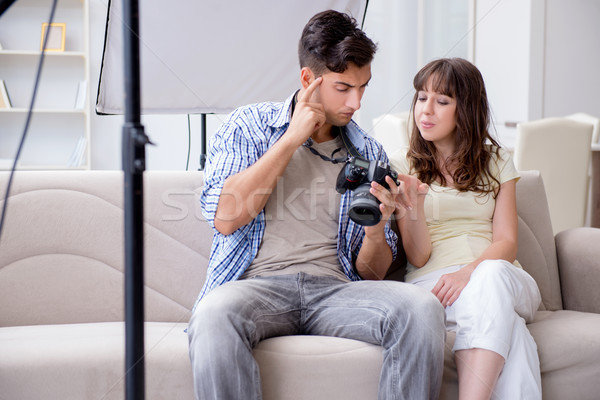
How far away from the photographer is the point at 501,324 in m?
1.17

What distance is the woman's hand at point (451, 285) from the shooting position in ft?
4.25

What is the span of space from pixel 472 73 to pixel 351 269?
57 cm

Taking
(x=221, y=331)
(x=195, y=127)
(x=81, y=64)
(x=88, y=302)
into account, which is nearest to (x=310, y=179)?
(x=221, y=331)

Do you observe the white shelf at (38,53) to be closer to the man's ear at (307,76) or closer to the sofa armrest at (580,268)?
the man's ear at (307,76)

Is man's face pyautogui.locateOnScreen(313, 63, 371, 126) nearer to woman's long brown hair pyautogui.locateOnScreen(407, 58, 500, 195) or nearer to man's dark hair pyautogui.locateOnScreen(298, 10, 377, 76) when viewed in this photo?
man's dark hair pyautogui.locateOnScreen(298, 10, 377, 76)

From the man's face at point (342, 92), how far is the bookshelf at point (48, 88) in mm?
3325

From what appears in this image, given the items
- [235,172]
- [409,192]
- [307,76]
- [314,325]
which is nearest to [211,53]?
[307,76]

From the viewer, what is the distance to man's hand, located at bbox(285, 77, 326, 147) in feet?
4.21

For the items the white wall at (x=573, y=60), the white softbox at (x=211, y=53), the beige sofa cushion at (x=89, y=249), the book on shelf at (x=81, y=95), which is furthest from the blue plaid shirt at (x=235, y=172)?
the white wall at (x=573, y=60)

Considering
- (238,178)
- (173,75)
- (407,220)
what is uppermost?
(173,75)

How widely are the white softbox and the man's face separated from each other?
0.62 meters

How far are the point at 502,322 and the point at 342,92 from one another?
22.9 inches

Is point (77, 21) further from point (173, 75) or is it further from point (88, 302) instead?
point (88, 302)

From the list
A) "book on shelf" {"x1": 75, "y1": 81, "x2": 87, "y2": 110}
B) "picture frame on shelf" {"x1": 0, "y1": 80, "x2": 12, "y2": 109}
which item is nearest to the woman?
"book on shelf" {"x1": 75, "y1": 81, "x2": 87, "y2": 110}
